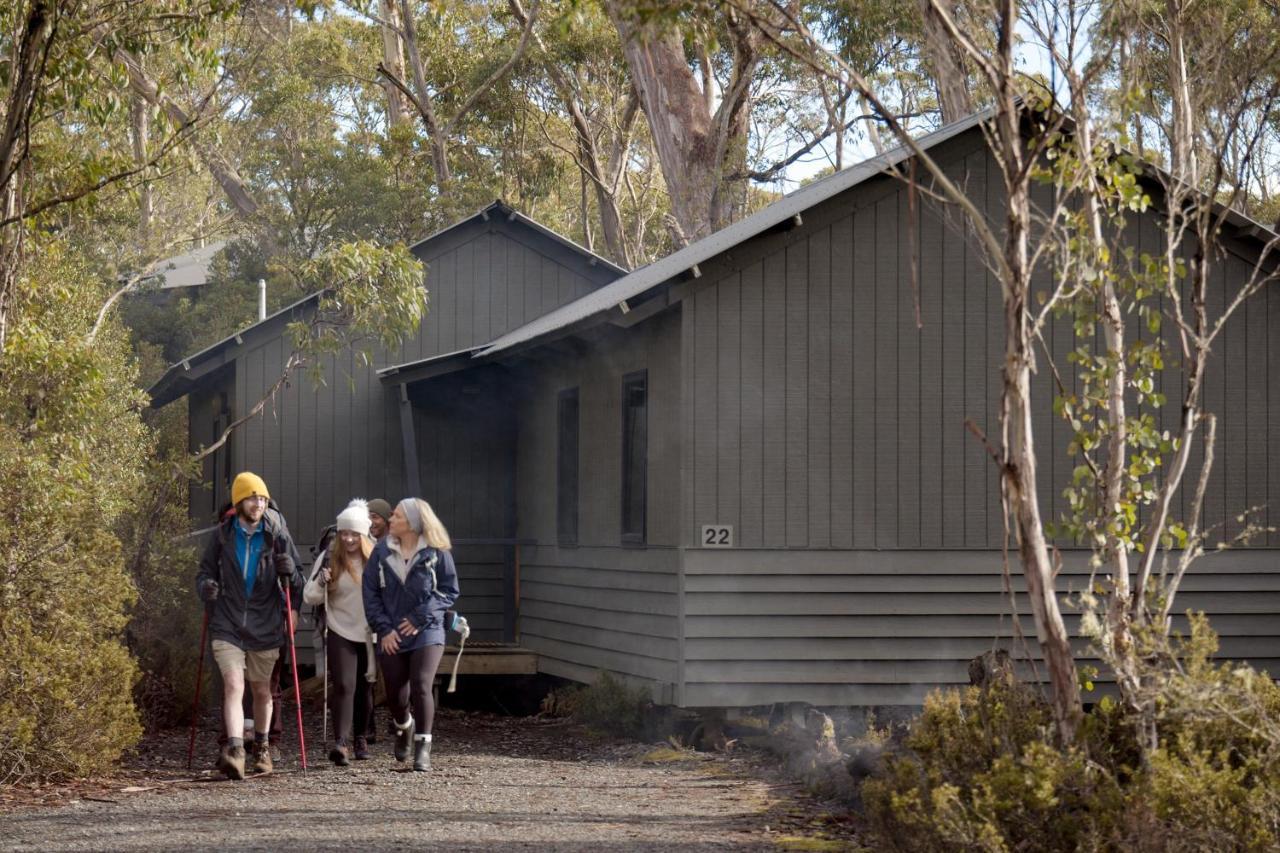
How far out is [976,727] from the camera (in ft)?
22.2

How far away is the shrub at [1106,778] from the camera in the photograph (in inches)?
229

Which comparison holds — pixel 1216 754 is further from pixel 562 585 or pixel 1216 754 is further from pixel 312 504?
pixel 312 504

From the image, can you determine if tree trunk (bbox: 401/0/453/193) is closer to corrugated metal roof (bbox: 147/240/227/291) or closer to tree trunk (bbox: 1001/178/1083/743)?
corrugated metal roof (bbox: 147/240/227/291)

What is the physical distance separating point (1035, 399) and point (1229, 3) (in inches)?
355

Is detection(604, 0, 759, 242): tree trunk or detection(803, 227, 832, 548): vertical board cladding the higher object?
detection(604, 0, 759, 242): tree trunk

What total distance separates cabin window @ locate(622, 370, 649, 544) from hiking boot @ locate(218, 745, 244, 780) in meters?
4.10

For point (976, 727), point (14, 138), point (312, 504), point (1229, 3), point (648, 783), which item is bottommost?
point (648, 783)

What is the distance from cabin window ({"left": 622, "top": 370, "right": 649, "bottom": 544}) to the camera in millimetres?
13484

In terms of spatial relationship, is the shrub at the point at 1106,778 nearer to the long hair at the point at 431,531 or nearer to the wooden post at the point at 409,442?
the long hair at the point at 431,531

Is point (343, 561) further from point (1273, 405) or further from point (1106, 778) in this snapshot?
point (1273, 405)

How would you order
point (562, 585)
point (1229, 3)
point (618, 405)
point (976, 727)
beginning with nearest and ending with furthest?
point (976, 727) < point (618, 405) < point (562, 585) < point (1229, 3)

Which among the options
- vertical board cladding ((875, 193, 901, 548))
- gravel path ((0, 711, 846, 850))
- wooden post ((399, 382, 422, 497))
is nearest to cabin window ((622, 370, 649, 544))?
vertical board cladding ((875, 193, 901, 548))

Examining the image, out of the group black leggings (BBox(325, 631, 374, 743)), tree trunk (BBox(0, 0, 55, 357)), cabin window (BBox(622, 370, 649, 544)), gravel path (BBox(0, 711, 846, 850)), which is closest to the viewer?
gravel path (BBox(0, 711, 846, 850))

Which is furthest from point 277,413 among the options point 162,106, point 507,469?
point 162,106
